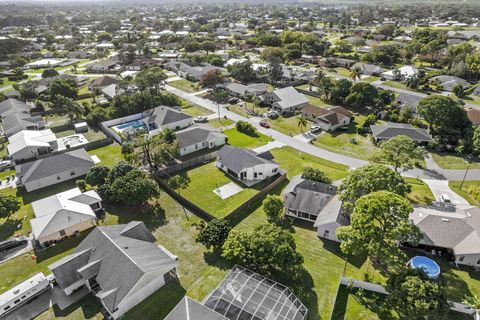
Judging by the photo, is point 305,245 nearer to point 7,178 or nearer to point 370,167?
point 370,167

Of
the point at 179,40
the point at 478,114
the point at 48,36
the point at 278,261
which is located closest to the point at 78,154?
the point at 278,261

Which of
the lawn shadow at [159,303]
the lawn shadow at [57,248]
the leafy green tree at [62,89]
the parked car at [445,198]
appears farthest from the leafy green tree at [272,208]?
the leafy green tree at [62,89]

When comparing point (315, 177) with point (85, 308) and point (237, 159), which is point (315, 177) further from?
point (85, 308)

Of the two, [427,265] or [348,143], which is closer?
[427,265]

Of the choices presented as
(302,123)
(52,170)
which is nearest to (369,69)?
(302,123)

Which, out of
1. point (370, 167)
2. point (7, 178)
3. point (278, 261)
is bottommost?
point (7, 178)

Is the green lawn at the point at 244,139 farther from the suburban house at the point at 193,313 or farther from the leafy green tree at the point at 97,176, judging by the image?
the suburban house at the point at 193,313

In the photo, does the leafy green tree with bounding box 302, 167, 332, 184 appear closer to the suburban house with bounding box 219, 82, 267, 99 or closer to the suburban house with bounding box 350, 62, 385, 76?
the suburban house with bounding box 219, 82, 267, 99
